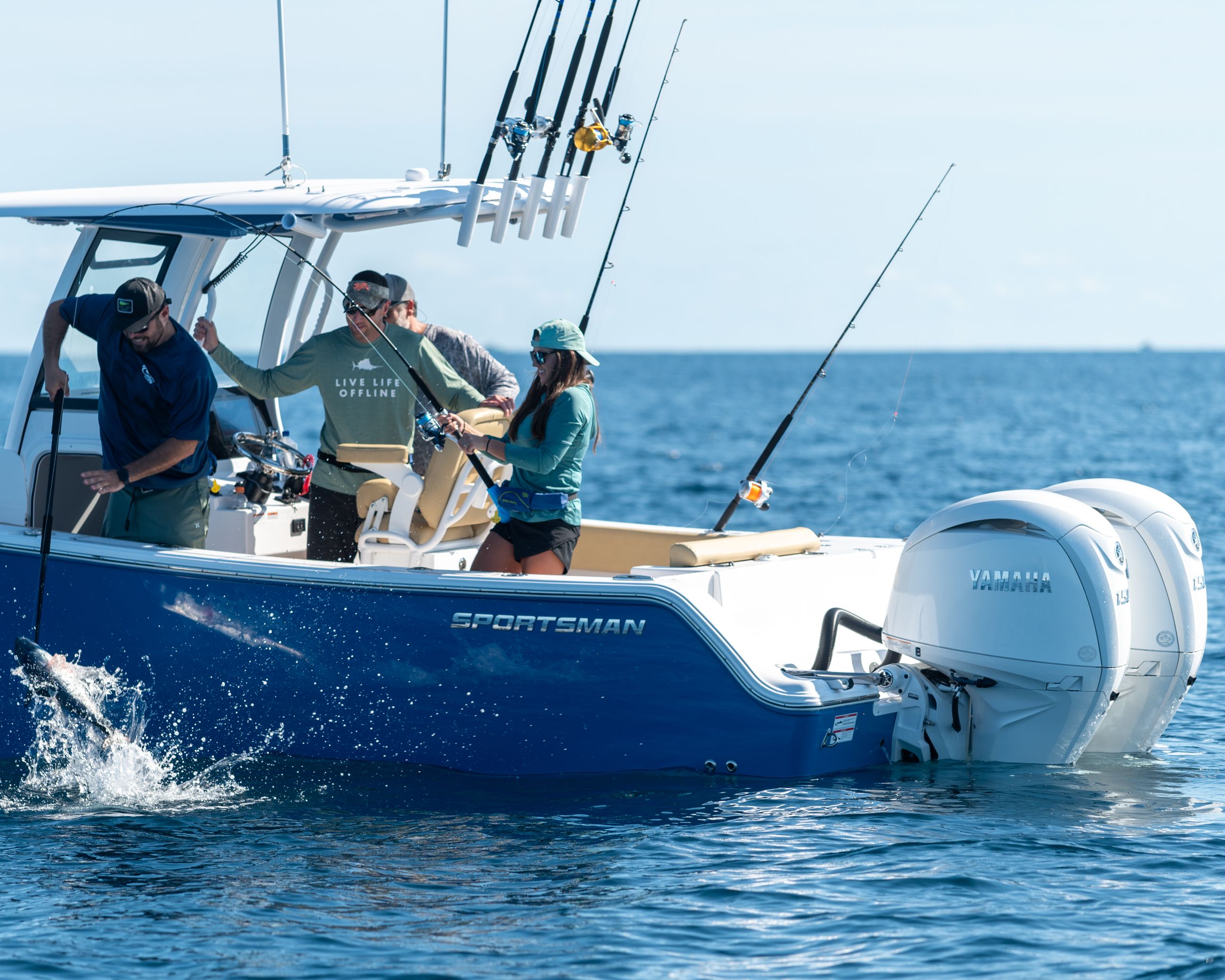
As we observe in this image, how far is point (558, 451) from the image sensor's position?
18.6ft

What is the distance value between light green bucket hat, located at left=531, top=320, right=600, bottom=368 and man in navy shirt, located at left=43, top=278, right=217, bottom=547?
1231 millimetres

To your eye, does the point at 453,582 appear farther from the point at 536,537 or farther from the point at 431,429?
the point at 431,429

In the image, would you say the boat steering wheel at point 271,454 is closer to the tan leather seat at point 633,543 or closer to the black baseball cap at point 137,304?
the black baseball cap at point 137,304

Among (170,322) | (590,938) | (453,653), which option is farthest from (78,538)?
(590,938)

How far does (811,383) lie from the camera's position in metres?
6.93

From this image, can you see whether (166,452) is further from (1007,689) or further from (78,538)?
(1007,689)

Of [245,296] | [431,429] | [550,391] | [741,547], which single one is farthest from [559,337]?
[245,296]

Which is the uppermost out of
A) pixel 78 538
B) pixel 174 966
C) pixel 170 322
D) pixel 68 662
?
pixel 170 322

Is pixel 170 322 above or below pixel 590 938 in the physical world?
above

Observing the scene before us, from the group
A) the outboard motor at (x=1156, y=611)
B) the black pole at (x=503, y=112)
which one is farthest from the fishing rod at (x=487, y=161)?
the outboard motor at (x=1156, y=611)

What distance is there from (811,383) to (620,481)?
19.9m

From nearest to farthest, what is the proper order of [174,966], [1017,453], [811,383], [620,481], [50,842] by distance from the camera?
[174,966] → [50,842] → [811,383] → [620,481] → [1017,453]

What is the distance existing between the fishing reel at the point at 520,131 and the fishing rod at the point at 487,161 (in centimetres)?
2

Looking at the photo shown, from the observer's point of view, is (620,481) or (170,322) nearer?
(170,322)
